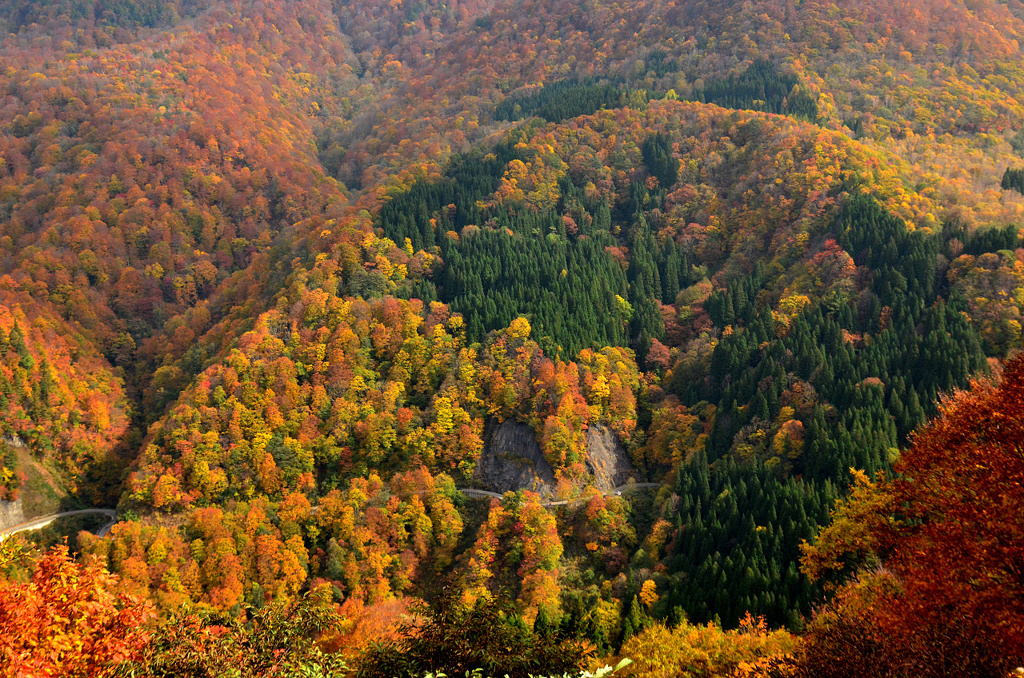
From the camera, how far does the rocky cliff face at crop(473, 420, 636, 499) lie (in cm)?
10681

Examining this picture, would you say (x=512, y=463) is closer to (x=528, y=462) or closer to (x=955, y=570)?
(x=528, y=462)

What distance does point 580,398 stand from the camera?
112 meters

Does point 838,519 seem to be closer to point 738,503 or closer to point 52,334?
point 738,503

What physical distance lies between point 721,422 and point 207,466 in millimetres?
74023

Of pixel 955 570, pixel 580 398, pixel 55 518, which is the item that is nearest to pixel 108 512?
pixel 55 518

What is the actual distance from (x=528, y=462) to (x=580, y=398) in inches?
496

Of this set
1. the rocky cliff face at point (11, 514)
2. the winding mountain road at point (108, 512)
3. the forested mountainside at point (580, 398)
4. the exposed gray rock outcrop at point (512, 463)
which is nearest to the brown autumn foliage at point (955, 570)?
the forested mountainside at point (580, 398)

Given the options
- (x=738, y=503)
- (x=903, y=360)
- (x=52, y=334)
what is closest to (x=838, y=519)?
(x=738, y=503)

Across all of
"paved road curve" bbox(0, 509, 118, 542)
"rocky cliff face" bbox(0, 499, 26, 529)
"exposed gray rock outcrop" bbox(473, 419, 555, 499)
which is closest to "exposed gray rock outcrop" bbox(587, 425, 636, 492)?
"exposed gray rock outcrop" bbox(473, 419, 555, 499)

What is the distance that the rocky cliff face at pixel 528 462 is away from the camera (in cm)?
10681

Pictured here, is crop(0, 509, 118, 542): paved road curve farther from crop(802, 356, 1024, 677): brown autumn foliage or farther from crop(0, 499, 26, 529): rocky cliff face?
crop(802, 356, 1024, 677): brown autumn foliage

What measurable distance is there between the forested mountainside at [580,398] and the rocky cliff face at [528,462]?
2.00ft

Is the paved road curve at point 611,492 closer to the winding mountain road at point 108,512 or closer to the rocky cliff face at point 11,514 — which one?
the winding mountain road at point 108,512

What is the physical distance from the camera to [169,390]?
140500mm
